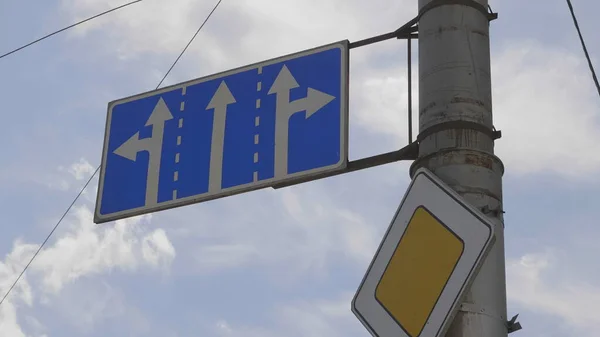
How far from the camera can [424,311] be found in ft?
8.07

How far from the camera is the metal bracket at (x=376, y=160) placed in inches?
120

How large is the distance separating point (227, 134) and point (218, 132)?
50 millimetres

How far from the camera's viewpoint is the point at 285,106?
146 inches

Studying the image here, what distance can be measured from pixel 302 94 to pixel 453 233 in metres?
1.34

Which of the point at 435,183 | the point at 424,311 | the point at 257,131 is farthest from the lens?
the point at 257,131

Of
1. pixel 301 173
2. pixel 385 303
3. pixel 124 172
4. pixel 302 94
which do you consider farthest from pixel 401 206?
pixel 124 172

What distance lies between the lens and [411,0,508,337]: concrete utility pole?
2.48 metres

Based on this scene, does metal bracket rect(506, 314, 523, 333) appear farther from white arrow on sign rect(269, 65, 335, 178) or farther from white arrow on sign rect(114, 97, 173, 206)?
white arrow on sign rect(114, 97, 173, 206)

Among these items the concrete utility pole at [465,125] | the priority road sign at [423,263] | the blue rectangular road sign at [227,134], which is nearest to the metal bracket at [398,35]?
the blue rectangular road sign at [227,134]

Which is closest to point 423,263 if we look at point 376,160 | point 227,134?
point 376,160

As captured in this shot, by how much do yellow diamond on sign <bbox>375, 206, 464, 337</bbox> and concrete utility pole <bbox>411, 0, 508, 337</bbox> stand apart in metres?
0.10

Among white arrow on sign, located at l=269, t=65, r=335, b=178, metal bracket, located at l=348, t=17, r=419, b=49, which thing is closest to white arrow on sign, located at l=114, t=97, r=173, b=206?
white arrow on sign, located at l=269, t=65, r=335, b=178

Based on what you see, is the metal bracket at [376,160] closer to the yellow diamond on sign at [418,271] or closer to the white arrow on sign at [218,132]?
the white arrow on sign at [218,132]

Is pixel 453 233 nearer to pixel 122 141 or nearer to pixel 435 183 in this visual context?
pixel 435 183
